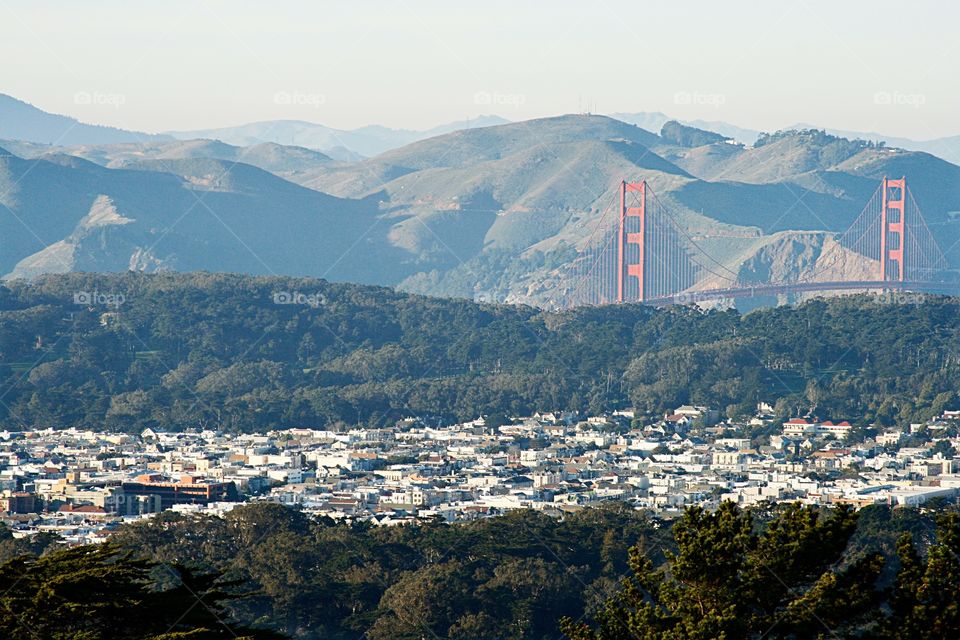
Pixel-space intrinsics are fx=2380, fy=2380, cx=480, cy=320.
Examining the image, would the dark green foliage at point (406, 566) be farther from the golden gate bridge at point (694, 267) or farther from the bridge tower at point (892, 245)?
the bridge tower at point (892, 245)

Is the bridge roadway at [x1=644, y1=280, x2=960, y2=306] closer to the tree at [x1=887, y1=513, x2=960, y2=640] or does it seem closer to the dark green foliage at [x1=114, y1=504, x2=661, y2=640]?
the dark green foliage at [x1=114, y1=504, x2=661, y2=640]

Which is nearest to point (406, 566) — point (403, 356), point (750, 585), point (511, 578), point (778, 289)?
point (511, 578)

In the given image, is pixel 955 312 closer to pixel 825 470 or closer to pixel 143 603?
pixel 825 470

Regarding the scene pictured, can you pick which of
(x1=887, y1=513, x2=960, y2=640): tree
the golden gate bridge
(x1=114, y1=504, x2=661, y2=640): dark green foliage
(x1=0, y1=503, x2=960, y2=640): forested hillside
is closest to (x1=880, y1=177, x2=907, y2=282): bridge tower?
the golden gate bridge

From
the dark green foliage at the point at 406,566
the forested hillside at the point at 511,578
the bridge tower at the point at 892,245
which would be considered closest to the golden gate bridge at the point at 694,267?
the bridge tower at the point at 892,245

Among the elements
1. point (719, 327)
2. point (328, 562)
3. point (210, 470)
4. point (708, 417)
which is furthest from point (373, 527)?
point (719, 327)

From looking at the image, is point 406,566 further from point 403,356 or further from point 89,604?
point 403,356
